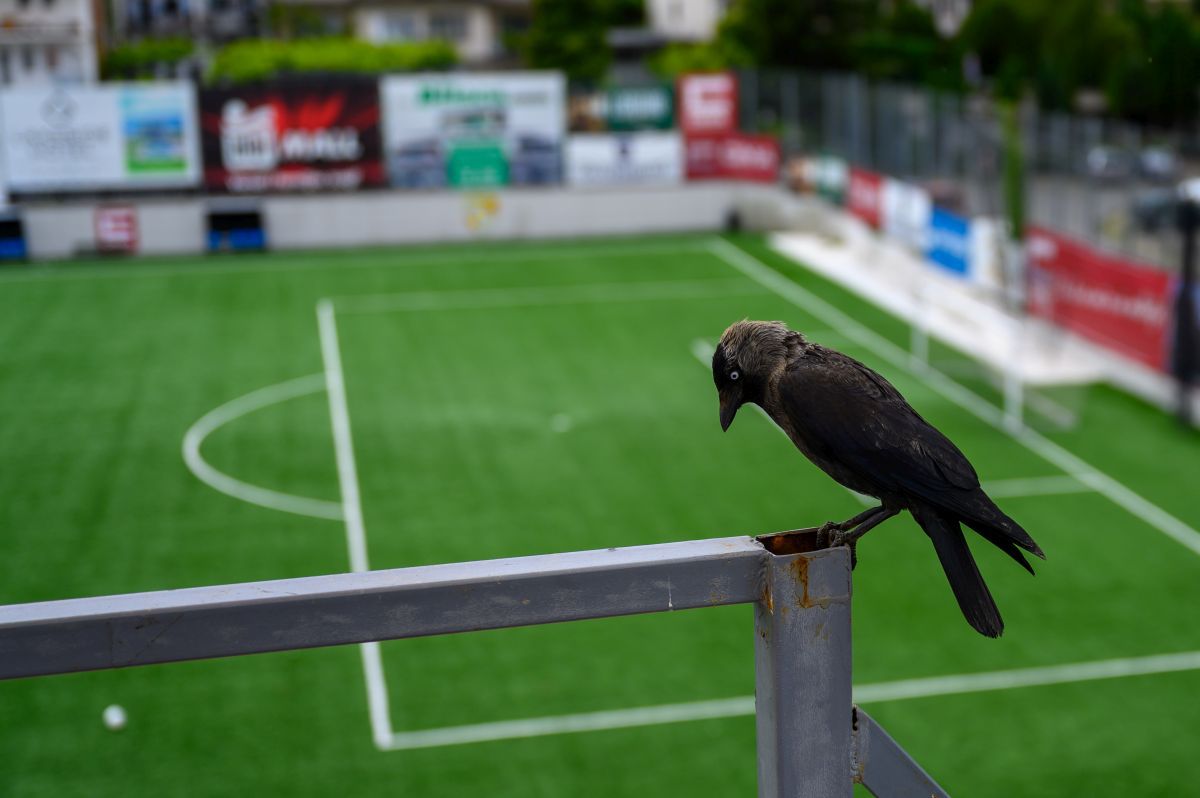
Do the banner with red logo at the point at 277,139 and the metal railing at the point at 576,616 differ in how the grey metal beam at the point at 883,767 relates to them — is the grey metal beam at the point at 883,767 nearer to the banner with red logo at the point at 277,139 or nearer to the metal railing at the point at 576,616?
the metal railing at the point at 576,616

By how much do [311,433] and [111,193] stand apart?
23453 millimetres

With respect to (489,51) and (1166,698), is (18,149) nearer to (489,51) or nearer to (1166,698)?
(1166,698)

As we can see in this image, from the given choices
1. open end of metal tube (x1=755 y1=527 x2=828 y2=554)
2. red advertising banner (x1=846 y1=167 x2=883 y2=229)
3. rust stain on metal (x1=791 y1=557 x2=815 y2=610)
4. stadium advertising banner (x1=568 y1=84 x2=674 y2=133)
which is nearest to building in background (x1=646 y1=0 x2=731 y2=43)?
stadium advertising banner (x1=568 y1=84 x2=674 y2=133)

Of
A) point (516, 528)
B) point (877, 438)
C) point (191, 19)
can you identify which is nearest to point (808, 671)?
point (877, 438)

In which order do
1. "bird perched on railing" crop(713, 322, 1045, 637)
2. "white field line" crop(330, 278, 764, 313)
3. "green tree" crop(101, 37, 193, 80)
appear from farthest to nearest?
"green tree" crop(101, 37, 193, 80), "white field line" crop(330, 278, 764, 313), "bird perched on railing" crop(713, 322, 1045, 637)

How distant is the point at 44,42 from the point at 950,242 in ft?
192

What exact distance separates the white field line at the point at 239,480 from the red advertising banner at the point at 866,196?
18.3m

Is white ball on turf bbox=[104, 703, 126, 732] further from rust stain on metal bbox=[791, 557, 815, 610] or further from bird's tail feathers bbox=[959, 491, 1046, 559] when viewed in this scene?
rust stain on metal bbox=[791, 557, 815, 610]

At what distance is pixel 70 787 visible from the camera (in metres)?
16.5

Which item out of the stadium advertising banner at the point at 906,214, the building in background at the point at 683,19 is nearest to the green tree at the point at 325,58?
the building in background at the point at 683,19

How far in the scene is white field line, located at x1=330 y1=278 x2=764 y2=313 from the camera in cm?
4000

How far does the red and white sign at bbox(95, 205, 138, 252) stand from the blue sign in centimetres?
2425

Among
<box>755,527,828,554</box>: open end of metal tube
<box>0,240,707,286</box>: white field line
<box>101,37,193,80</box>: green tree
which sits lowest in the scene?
<box>0,240,707,286</box>: white field line

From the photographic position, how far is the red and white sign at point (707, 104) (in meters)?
54.5
